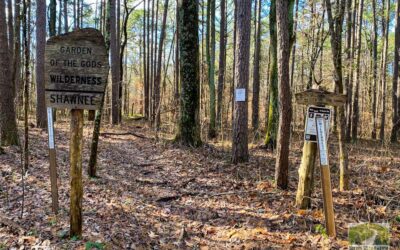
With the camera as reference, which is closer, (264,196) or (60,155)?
(264,196)

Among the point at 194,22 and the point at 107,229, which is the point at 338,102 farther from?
the point at 194,22

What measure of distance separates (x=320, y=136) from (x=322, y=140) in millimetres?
59

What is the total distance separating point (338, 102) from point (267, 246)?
220 cm

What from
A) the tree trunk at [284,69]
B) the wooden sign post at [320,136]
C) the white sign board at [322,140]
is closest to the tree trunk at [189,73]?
the tree trunk at [284,69]

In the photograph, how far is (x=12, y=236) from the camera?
13.1ft

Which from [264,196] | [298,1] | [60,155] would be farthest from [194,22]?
[298,1]

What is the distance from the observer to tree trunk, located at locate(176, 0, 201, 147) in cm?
968

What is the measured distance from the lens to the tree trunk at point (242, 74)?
7.64m

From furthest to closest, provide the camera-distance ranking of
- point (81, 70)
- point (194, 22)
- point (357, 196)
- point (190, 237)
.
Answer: point (194, 22) < point (357, 196) < point (190, 237) < point (81, 70)

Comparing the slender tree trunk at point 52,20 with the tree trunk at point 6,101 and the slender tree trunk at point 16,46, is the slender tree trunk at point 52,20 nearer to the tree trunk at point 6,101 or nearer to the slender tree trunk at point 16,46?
the slender tree trunk at point 16,46

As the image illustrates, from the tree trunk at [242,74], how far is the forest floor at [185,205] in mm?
479

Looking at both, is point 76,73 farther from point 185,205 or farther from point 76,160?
point 185,205

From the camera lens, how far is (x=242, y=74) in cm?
772

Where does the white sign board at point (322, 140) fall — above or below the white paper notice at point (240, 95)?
below
